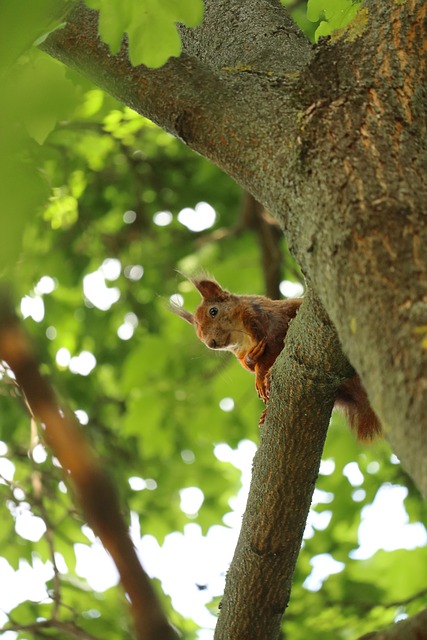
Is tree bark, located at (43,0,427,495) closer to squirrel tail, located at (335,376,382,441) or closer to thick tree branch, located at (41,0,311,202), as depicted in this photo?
thick tree branch, located at (41,0,311,202)

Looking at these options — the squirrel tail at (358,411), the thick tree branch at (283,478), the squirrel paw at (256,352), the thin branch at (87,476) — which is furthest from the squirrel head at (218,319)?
the thin branch at (87,476)

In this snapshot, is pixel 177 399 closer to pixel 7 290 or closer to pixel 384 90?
pixel 384 90

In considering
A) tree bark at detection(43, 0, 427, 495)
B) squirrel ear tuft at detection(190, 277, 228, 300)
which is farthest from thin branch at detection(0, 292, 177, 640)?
squirrel ear tuft at detection(190, 277, 228, 300)

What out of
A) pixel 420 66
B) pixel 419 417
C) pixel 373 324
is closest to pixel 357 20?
pixel 420 66

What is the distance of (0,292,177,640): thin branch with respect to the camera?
24.0 inches

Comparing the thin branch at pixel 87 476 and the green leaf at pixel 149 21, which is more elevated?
the green leaf at pixel 149 21

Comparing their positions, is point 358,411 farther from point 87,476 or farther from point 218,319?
point 87,476

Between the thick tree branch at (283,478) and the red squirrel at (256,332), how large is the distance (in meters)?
0.64

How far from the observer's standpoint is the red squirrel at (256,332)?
278cm

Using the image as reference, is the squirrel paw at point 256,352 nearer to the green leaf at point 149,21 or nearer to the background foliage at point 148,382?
the background foliage at point 148,382

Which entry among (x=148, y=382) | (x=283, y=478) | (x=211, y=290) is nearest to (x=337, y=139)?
(x=283, y=478)

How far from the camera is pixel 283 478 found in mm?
1929

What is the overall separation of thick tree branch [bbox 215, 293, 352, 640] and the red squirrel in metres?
0.64

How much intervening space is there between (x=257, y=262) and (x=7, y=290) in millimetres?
4075
